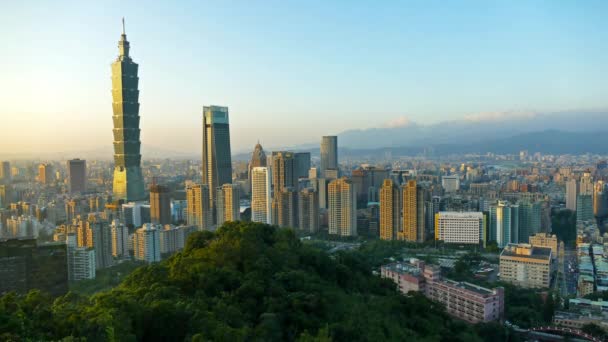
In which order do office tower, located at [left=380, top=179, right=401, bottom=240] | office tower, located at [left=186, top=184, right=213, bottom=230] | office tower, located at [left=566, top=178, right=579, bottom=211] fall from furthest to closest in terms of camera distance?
office tower, located at [left=566, top=178, right=579, bottom=211]
office tower, located at [left=186, top=184, right=213, bottom=230]
office tower, located at [left=380, top=179, right=401, bottom=240]

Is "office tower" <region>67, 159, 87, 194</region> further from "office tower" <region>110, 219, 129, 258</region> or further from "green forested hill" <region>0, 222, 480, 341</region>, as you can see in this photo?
"green forested hill" <region>0, 222, 480, 341</region>

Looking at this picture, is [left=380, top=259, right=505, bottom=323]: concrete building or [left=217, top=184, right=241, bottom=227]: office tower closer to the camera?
[left=380, top=259, right=505, bottom=323]: concrete building

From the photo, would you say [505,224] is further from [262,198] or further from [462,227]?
[262,198]

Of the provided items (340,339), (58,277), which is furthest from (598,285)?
(58,277)

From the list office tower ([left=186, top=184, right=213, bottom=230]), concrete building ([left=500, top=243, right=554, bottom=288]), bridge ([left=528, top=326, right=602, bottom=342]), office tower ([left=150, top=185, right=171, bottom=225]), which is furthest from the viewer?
office tower ([left=150, top=185, right=171, bottom=225])

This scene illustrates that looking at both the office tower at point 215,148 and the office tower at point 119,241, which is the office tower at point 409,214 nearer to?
the office tower at point 119,241

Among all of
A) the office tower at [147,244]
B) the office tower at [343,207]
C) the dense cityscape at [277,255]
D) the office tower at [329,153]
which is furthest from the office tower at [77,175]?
the office tower at [329,153]

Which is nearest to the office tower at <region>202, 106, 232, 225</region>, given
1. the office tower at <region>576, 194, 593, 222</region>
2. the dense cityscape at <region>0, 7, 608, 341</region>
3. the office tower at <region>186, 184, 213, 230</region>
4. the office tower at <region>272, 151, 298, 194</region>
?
the dense cityscape at <region>0, 7, 608, 341</region>

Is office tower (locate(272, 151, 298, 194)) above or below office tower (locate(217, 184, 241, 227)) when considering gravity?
above
